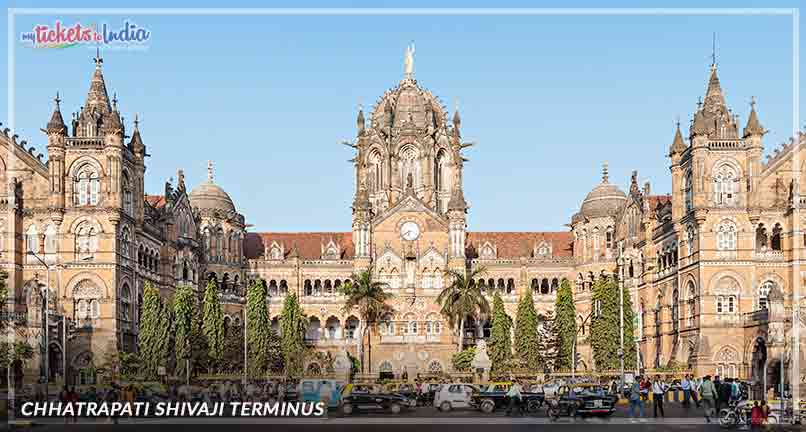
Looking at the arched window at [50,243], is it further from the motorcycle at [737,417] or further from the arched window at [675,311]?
the motorcycle at [737,417]

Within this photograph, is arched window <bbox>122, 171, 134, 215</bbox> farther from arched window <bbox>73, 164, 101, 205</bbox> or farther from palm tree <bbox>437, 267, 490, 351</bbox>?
palm tree <bbox>437, 267, 490, 351</bbox>

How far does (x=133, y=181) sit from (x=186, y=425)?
45.1m

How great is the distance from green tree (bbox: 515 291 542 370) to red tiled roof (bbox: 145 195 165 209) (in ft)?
113

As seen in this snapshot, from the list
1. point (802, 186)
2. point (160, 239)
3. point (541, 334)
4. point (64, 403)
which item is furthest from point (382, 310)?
point (64, 403)

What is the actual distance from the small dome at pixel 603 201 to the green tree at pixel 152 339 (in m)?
48.4

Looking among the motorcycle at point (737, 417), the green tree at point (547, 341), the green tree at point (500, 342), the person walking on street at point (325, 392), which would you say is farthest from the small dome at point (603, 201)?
the motorcycle at point (737, 417)

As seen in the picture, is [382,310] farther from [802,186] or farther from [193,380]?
[802,186]

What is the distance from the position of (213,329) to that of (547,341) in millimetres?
33417

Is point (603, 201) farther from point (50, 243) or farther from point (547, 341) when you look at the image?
point (50, 243)

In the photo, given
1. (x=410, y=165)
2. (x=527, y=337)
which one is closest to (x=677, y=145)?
(x=527, y=337)

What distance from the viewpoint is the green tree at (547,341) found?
10500cm

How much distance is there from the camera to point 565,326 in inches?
3917

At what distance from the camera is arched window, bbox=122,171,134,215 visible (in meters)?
89.7

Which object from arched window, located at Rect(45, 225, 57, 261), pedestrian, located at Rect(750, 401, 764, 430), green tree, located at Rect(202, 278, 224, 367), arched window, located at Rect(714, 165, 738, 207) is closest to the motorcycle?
→ pedestrian, located at Rect(750, 401, 764, 430)
